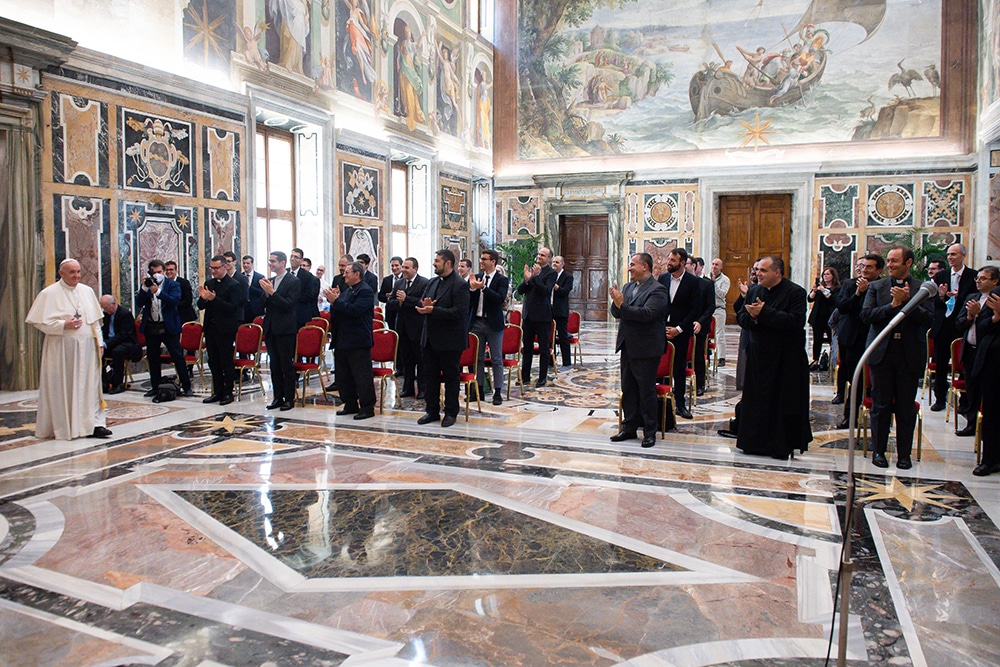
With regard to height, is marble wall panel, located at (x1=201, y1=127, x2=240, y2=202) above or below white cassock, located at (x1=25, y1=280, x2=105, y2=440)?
above

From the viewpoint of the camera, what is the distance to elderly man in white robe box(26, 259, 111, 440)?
639 cm

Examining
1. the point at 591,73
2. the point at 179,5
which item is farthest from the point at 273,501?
the point at 591,73

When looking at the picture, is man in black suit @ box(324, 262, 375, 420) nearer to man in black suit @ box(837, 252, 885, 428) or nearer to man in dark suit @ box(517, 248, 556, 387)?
man in dark suit @ box(517, 248, 556, 387)

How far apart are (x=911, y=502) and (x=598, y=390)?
4776 mm

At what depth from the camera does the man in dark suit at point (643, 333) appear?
633cm

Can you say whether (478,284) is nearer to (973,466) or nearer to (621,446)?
(621,446)

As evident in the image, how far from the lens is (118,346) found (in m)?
8.94

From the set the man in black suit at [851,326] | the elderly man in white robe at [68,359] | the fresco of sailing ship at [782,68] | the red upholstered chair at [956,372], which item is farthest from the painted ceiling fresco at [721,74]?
the elderly man in white robe at [68,359]

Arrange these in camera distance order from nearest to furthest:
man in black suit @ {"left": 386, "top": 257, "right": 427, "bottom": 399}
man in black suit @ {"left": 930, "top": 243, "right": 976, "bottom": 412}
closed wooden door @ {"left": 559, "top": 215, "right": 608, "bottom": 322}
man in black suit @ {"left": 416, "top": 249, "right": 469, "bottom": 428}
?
man in black suit @ {"left": 416, "top": 249, "right": 469, "bottom": 428} < man in black suit @ {"left": 930, "top": 243, "right": 976, "bottom": 412} < man in black suit @ {"left": 386, "top": 257, "right": 427, "bottom": 399} < closed wooden door @ {"left": 559, "top": 215, "right": 608, "bottom": 322}

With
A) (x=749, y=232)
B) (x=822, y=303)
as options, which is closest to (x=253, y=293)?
(x=822, y=303)

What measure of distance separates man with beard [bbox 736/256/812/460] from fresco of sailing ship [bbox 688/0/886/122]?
14.0 meters

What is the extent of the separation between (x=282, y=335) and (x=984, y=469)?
21.4ft

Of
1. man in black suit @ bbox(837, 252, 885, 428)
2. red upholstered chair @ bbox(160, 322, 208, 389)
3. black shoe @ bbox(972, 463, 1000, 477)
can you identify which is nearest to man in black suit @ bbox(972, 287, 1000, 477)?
black shoe @ bbox(972, 463, 1000, 477)

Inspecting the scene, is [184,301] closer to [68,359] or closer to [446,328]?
[68,359]
